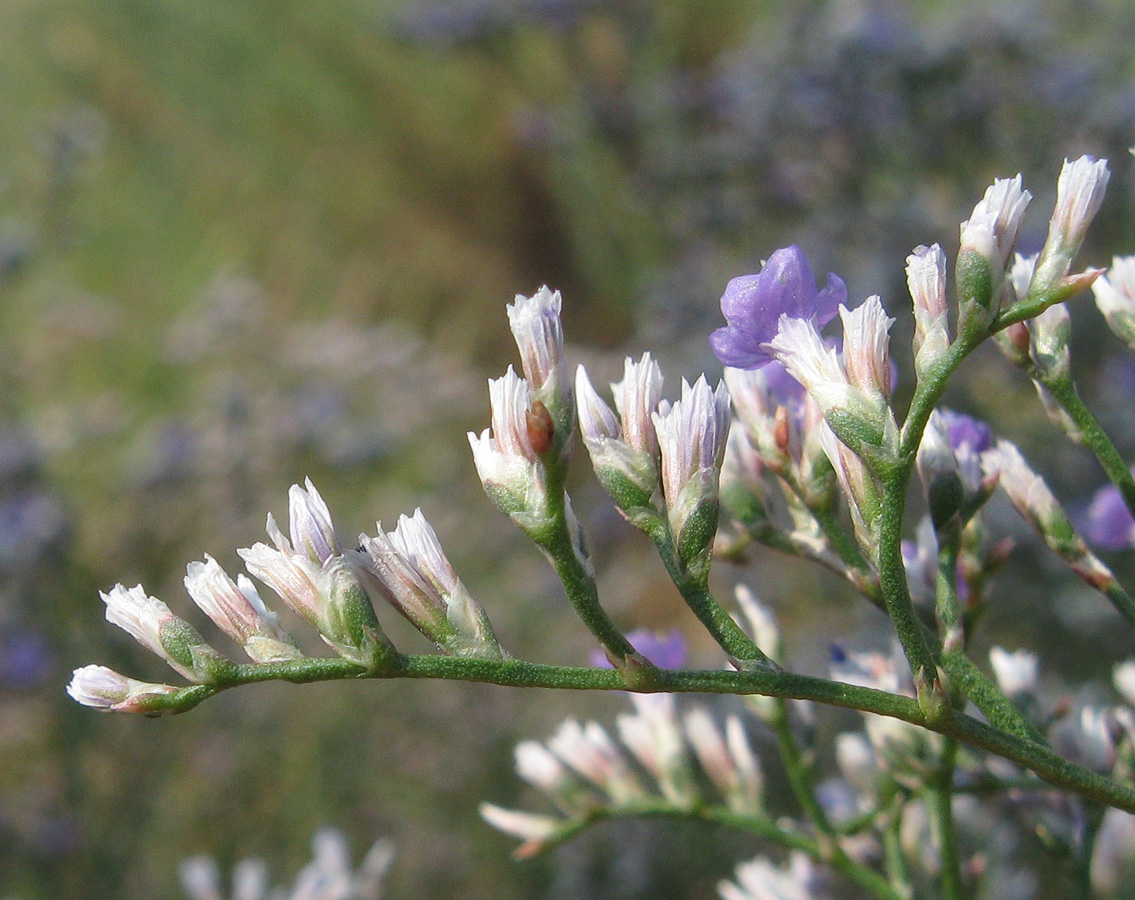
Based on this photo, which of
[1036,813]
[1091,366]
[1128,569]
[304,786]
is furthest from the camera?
[304,786]

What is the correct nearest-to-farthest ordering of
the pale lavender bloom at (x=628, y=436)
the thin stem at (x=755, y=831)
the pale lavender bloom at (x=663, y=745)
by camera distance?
the pale lavender bloom at (x=628, y=436) → the thin stem at (x=755, y=831) → the pale lavender bloom at (x=663, y=745)

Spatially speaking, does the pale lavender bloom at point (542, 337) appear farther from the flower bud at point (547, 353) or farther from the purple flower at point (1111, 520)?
the purple flower at point (1111, 520)

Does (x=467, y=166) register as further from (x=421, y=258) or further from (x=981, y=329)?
(x=981, y=329)

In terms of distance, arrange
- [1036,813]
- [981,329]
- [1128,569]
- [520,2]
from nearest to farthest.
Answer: [981,329]
[1036,813]
[1128,569]
[520,2]

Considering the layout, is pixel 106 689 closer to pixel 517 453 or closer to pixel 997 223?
pixel 517 453

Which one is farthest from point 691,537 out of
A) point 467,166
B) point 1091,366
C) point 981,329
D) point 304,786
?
point 467,166

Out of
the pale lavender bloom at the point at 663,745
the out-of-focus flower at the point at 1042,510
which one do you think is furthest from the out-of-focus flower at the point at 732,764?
the out-of-focus flower at the point at 1042,510
